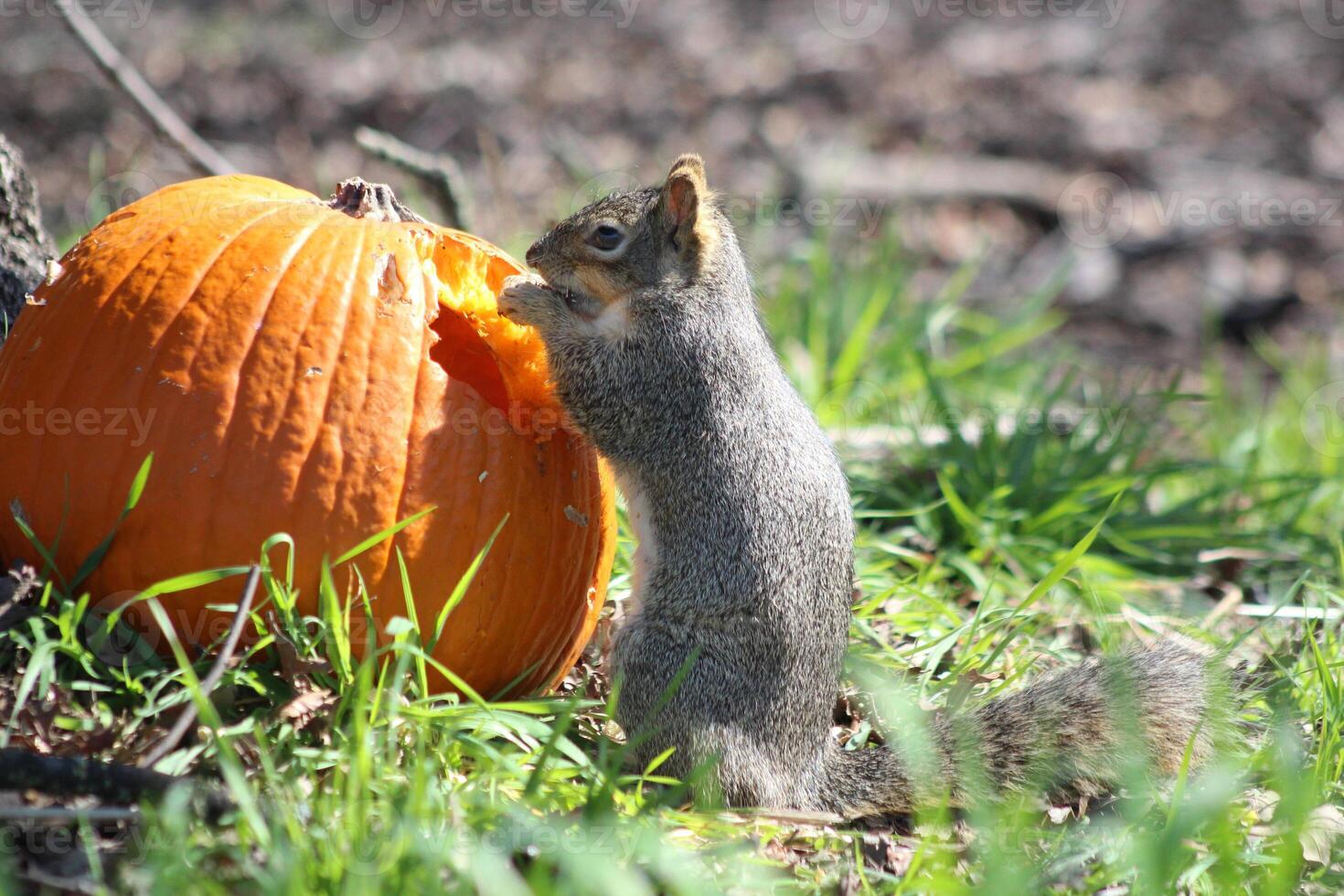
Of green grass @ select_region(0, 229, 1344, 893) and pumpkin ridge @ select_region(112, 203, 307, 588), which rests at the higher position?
pumpkin ridge @ select_region(112, 203, 307, 588)

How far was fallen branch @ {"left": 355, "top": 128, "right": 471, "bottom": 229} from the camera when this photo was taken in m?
3.67

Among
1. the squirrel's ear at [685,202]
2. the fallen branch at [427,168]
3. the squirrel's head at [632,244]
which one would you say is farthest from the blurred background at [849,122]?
the squirrel's ear at [685,202]

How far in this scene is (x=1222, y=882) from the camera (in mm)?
2115

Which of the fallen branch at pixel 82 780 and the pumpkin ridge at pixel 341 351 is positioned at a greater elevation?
the pumpkin ridge at pixel 341 351

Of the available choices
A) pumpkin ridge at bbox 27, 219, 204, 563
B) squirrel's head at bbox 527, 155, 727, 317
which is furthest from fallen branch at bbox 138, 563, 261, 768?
squirrel's head at bbox 527, 155, 727, 317

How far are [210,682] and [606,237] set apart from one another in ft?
4.80

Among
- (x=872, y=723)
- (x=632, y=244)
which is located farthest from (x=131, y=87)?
(x=872, y=723)

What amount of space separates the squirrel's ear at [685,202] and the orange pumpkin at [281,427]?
0.56 metres

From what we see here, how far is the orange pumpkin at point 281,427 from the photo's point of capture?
2.42 m

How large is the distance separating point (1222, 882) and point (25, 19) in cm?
797

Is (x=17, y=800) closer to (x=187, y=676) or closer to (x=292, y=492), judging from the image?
(x=187, y=676)

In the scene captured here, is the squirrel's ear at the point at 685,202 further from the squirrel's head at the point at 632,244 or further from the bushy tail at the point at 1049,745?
the bushy tail at the point at 1049,745

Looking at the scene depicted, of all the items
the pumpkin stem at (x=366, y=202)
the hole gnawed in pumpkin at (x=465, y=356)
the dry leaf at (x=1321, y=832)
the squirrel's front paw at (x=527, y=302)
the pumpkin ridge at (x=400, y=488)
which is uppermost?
the pumpkin stem at (x=366, y=202)

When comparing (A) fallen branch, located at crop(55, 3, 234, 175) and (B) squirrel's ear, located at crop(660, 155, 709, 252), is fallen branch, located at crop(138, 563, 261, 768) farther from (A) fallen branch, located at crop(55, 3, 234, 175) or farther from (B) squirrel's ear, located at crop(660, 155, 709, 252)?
(A) fallen branch, located at crop(55, 3, 234, 175)
